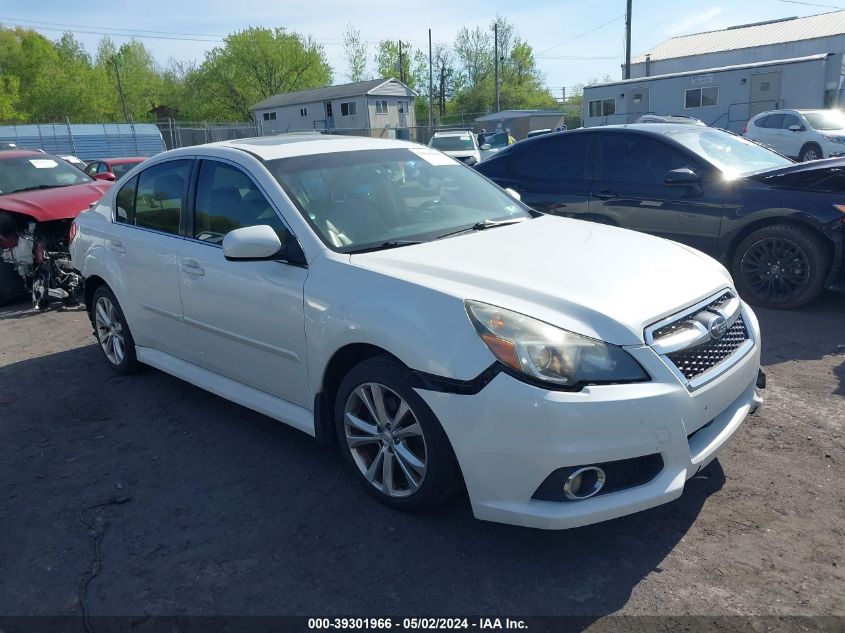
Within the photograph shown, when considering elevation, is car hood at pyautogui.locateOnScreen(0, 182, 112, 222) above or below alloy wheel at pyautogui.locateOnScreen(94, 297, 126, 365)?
above

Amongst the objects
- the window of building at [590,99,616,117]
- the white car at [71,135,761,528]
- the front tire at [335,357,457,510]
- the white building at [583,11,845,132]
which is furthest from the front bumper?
the window of building at [590,99,616,117]

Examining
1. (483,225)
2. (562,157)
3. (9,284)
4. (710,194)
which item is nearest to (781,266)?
(710,194)

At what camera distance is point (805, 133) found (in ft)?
64.0

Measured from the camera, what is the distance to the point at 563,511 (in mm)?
2607

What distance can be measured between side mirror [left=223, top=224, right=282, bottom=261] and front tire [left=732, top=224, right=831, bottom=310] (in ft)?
15.0

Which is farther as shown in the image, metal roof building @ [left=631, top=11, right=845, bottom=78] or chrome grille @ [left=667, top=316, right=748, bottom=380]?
metal roof building @ [left=631, top=11, right=845, bottom=78]

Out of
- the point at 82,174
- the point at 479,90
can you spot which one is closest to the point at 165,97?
the point at 479,90

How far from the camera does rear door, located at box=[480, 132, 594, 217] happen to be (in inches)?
280

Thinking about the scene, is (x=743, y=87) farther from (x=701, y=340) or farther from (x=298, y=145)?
(x=701, y=340)

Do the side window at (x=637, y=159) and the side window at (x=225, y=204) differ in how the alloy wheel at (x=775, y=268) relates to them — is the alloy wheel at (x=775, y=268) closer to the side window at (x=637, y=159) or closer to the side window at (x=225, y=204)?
the side window at (x=637, y=159)

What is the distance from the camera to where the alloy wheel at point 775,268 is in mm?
5922

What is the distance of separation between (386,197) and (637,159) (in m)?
3.80

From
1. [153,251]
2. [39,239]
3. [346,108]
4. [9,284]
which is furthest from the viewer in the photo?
[346,108]

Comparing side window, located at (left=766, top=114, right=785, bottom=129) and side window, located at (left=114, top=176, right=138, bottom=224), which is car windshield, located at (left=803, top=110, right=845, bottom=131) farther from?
side window, located at (left=114, top=176, right=138, bottom=224)
